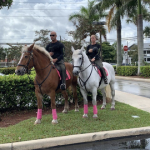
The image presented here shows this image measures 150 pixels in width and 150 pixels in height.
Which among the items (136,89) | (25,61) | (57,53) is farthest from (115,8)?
(25,61)

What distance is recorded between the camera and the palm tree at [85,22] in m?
23.7

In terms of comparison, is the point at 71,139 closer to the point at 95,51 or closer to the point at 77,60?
the point at 77,60

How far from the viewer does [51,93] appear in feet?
18.9

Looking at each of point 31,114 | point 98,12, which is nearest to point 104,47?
point 98,12

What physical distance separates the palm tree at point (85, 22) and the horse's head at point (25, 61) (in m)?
17.9

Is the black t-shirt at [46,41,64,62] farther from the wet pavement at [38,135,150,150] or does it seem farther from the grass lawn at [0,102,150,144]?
the wet pavement at [38,135,150,150]

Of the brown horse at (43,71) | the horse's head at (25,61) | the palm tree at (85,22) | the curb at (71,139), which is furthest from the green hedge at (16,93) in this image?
the palm tree at (85,22)

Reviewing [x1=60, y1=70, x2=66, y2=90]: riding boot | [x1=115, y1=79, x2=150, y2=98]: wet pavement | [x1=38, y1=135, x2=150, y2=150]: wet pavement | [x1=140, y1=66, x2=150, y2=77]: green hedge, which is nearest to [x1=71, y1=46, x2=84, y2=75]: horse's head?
[x1=60, y1=70, x2=66, y2=90]: riding boot

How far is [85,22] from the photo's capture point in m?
25.1

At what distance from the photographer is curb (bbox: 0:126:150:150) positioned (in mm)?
4324

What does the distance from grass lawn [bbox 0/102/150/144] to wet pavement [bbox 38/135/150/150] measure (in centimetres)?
42

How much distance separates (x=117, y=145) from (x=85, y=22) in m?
22.2

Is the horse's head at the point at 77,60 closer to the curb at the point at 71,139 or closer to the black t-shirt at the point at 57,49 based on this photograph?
the black t-shirt at the point at 57,49

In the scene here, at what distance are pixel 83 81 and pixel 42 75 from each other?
136cm
